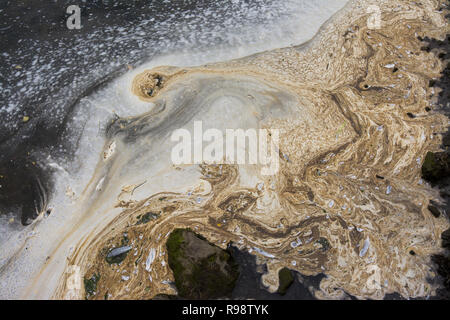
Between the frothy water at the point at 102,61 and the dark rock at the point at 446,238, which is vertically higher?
the frothy water at the point at 102,61

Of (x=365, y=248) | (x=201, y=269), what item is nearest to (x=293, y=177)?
(x=365, y=248)

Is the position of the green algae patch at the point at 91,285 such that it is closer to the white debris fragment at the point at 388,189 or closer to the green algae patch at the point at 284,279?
the green algae patch at the point at 284,279

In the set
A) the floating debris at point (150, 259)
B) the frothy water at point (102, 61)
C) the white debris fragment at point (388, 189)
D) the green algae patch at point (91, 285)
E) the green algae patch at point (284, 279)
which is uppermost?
the frothy water at point (102, 61)

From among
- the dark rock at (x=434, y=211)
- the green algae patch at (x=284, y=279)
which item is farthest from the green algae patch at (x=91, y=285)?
the dark rock at (x=434, y=211)

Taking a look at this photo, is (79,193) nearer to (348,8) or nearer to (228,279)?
(228,279)

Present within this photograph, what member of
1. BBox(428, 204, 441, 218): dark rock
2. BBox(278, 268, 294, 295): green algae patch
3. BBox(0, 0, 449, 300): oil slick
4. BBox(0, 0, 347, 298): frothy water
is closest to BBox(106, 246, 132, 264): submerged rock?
BBox(0, 0, 449, 300): oil slick

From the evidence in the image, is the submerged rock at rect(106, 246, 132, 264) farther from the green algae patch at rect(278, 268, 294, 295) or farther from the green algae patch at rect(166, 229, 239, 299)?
the green algae patch at rect(278, 268, 294, 295)
